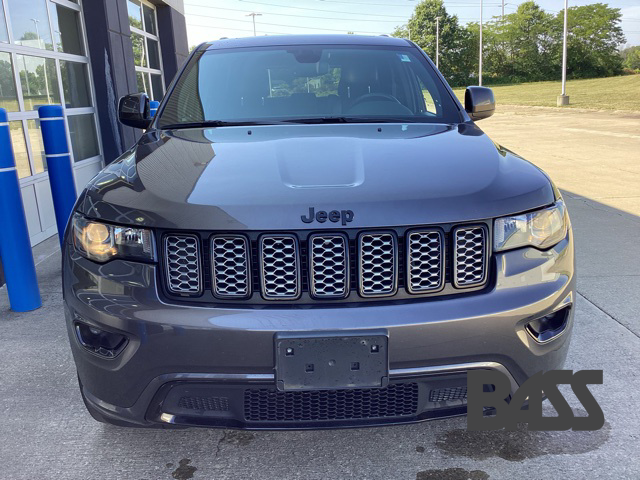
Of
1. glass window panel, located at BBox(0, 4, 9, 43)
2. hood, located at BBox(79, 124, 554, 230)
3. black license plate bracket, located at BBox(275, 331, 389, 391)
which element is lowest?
black license plate bracket, located at BBox(275, 331, 389, 391)

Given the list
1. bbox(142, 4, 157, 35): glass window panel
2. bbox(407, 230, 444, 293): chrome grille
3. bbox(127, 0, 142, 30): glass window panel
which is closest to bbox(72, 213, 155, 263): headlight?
bbox(407, 230, 444, 293): chrome grille

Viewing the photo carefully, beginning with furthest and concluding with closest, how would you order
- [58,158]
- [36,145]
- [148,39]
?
[148,39], [36,145], [58,158]

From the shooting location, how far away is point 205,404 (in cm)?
200

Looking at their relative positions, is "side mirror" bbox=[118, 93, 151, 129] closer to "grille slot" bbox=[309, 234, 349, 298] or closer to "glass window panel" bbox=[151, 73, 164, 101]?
"grille slot" bbox=[309, 234, 349, 298]

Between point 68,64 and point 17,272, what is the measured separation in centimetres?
497

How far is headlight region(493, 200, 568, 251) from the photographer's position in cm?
201

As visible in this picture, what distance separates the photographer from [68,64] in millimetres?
7980

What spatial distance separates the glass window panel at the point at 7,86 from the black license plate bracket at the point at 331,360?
5.35 m

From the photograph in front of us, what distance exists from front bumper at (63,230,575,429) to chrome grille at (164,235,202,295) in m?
0.06

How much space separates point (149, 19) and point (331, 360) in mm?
12770

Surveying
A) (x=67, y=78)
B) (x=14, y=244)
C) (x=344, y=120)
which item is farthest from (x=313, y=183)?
(x=67, y=78)

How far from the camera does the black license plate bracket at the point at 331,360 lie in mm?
1840

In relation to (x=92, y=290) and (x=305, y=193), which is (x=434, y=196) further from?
(x=92, y=290)

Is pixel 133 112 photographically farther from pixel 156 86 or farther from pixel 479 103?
pixel 156 86
